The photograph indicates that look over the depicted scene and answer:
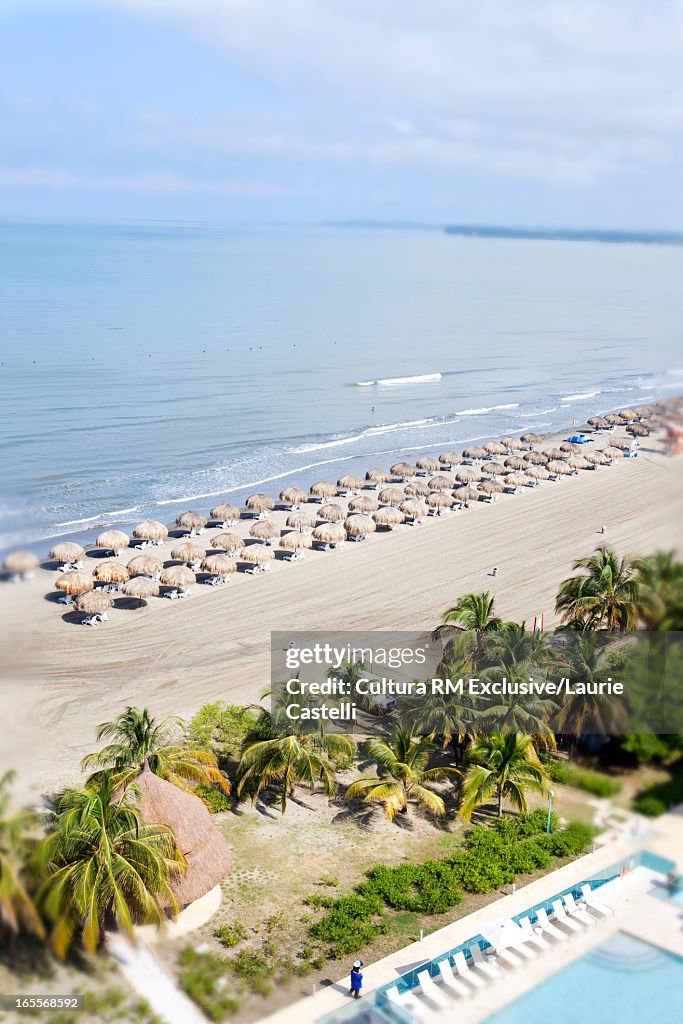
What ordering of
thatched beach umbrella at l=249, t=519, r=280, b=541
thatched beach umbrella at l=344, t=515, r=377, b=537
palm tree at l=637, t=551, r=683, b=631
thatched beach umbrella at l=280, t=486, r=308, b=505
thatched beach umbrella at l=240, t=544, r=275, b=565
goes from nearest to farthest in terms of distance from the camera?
palm tree at l=637, t=551, r=683, b=631
thatched beach umbrella at l=240, t=544, r=275, b=565
thatched beach umbrella at l=249, t=519, r=280, b=541
thatched beach umbrella at l=344, t=515, r=377, b=537
thatched beach umbrella at l=280, t=486, r=308, b=505

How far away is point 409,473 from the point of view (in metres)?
28.2

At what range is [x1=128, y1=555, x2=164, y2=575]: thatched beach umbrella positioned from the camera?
62.4 feet

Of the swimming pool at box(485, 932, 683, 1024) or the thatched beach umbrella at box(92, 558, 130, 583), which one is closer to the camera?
the swimming pool at box(485, 932, 683, 1024)

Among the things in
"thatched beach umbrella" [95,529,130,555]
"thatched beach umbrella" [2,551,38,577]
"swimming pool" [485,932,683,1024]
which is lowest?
"thatched beach umbrella" [95,529,130,555]

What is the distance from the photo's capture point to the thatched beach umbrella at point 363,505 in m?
23.9

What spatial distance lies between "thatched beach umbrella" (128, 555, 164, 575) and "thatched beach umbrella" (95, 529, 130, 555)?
163 centimetres

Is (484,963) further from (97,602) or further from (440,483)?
(440,483)

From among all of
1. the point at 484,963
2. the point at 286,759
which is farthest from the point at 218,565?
the point at 484,963

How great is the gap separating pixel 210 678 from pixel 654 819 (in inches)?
489

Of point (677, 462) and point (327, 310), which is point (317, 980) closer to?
point (677, 462)

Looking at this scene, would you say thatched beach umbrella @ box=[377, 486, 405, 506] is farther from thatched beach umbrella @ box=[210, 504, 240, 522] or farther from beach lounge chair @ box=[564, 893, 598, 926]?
beach lounge chair @ box=[564, 893, 598, 926]

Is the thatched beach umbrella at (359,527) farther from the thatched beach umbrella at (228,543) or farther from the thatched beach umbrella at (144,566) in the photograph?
the thatched beach umbrella at (144,566)

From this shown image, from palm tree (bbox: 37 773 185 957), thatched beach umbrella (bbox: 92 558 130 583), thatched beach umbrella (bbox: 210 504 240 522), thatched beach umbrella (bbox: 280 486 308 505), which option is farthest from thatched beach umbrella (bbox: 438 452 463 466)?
palm tree (bbox: 37 773 185 957)

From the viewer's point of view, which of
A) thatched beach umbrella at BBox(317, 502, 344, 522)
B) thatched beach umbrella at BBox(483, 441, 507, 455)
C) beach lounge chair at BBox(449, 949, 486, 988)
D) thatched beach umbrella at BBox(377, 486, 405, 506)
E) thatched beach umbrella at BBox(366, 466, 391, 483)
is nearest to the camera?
beach lounge chair at BBox(449, 949, 486, 988)
